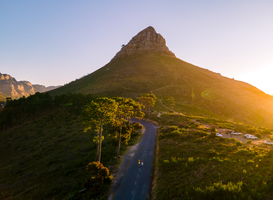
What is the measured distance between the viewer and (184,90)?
11281cm

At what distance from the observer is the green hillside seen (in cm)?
8643

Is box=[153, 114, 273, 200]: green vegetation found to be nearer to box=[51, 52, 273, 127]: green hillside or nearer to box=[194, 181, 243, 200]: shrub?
box=[194, 181, 243, 200]: shrub

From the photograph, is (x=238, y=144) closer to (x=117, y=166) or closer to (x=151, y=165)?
(x=151, y=165)

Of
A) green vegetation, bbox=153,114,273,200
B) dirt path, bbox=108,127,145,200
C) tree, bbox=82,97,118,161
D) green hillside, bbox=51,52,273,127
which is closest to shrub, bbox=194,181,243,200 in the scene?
green vegetation, bbox=153,114,273,200

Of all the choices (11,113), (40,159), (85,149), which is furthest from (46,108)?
(85,149)

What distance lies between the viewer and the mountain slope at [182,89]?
87.8m

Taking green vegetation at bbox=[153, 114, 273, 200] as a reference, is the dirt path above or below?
below

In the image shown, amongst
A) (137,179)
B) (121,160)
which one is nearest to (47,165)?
(121,160)

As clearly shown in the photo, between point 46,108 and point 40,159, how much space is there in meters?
60.3

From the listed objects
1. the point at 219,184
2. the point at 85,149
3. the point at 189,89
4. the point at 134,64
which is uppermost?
the point at 134,64

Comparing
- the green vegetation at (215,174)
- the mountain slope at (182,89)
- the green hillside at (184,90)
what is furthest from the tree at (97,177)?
the mountain slope at (182,89)

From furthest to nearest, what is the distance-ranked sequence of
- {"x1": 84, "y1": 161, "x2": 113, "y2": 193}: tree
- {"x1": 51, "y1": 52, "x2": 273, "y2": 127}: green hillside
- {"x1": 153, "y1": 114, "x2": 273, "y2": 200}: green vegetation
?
{"x1": 51, "y1": 52, "x2": 273, "y2": 127}: green hillside < {"x1": 84, "y1": 161, "x2": 113, "y2": 193}: tree < {"x1": 153, "y1": 114, "x2": 273, "y2": 200}: green vegetation

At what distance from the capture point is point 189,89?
115 metres

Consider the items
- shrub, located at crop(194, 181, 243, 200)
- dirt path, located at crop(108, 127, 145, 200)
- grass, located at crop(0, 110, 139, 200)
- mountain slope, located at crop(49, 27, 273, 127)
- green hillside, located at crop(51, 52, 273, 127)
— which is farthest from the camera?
mountain slope, located at crop(49, 27, 273, 127)
